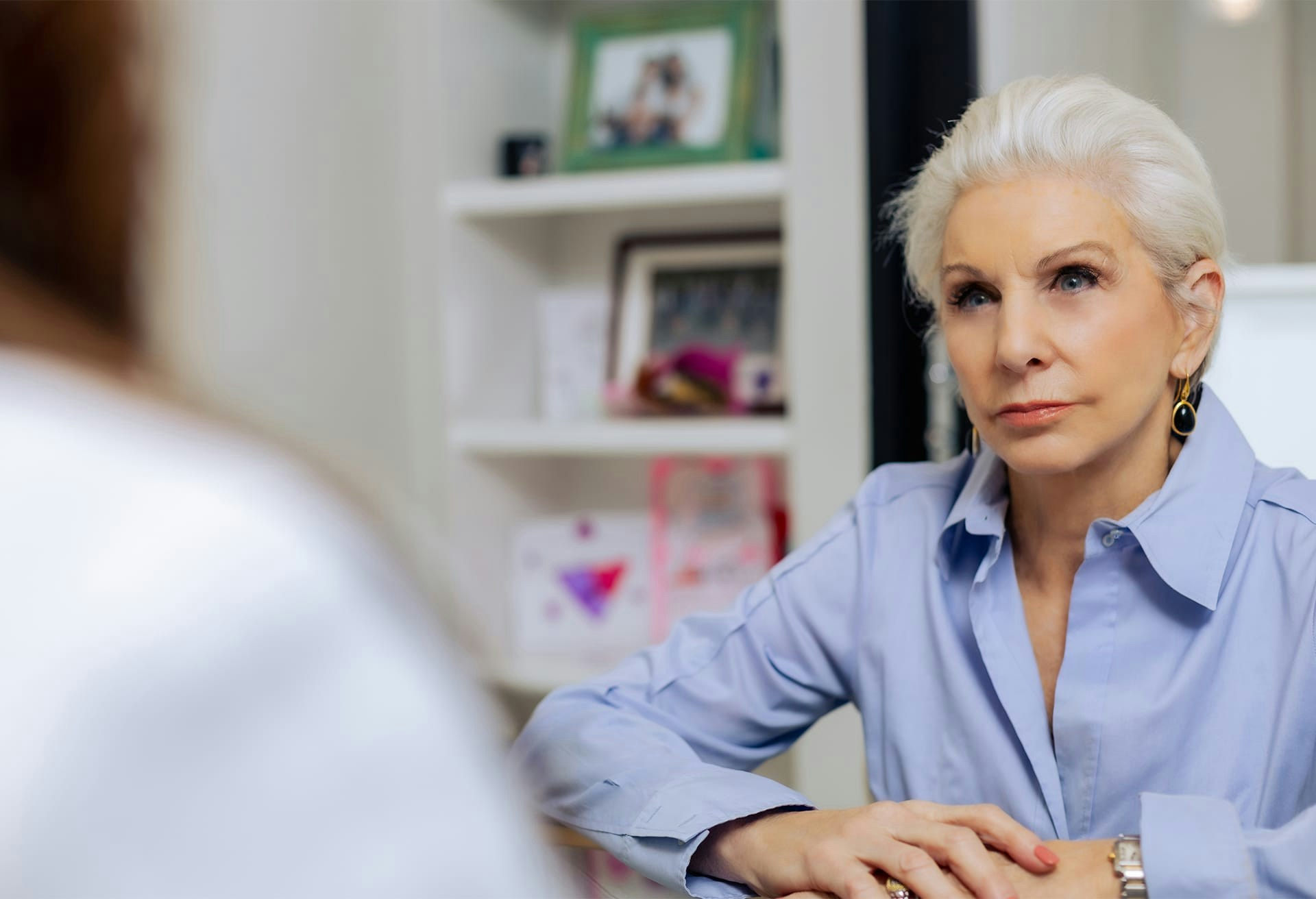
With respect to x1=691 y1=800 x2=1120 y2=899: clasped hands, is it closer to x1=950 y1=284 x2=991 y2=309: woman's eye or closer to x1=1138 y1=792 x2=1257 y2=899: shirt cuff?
x1=1138 y1=792 x2=1257 y2=899: shirt cuff

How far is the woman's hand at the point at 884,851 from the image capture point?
833 mm

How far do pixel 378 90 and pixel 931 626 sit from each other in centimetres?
187

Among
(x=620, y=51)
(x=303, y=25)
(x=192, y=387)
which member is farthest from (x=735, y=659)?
(x=303, y=25)

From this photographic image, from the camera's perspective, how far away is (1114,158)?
96 centimetres

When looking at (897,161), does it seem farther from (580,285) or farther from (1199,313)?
(580,285)

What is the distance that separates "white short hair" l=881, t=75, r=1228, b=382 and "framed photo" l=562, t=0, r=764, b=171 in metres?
1.20

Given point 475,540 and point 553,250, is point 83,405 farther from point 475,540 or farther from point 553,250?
point 553,250

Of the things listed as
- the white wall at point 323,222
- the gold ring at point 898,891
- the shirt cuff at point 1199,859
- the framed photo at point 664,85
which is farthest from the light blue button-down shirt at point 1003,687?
the framed photo at point 664,85

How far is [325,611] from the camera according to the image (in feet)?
0.87

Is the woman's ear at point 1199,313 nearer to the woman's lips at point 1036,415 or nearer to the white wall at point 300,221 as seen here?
the woman's lips at point 1036,415

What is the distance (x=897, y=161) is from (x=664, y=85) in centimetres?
69

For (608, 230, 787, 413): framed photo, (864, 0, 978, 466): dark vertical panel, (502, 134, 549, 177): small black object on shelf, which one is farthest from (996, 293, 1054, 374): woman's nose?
(502, 134, 549, 177): small black object on shelf

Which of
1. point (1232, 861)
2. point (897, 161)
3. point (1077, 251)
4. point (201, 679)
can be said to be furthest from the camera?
point (897, 161)

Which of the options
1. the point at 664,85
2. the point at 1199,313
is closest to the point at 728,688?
the point at 1199,313
